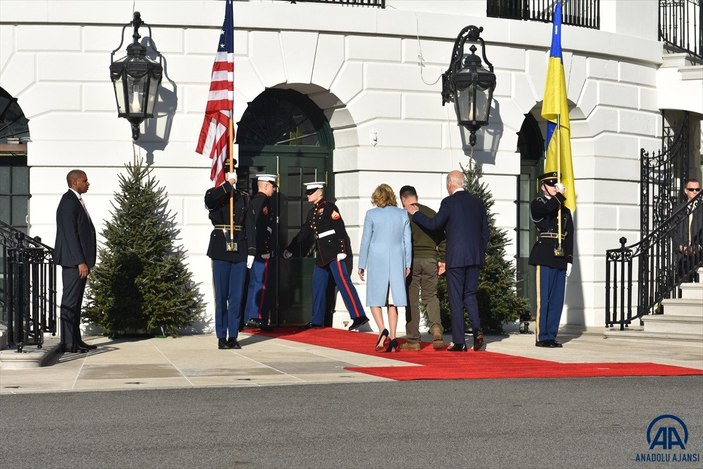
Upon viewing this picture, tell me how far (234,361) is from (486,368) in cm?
254

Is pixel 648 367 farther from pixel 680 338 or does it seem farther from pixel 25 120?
pixel 25 120

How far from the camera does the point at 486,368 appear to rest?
13.4 metres

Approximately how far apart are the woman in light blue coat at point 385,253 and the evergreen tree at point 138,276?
3154mm

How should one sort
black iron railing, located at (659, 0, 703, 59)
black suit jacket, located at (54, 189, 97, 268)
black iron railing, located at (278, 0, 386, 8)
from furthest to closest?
black iron railing, located at (659, 0, 703, 59), black iron railing, located at (278, 0, 386, 8), black suit jacket, located at (54, 189, 97, 268)

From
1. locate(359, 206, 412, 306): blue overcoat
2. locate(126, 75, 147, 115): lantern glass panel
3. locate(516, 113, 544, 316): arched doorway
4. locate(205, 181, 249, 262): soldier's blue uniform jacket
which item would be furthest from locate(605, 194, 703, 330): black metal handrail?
locate(126, 75, 147, 115): lantern glass panel

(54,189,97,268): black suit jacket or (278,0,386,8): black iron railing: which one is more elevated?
(278,0,386,8): black iron railing

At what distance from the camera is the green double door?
19094 millimetres

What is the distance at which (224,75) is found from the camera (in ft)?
55.2

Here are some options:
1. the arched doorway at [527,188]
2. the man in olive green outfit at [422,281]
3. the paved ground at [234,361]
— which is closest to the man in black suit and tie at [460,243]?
the man in olive green outfit at [422,281]

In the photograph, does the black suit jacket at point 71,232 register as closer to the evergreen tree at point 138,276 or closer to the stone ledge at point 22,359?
the stone ledge at point 22,359

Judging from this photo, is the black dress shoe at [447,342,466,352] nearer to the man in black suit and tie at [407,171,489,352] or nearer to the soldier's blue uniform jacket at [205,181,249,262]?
the man in black suit and tie at [407,171,489,352]

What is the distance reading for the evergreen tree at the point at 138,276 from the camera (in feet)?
55.1

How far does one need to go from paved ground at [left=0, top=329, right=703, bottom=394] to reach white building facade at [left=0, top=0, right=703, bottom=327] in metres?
2.38

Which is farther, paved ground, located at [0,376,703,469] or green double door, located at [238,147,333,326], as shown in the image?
green double door, located at [238,147,333,326]
